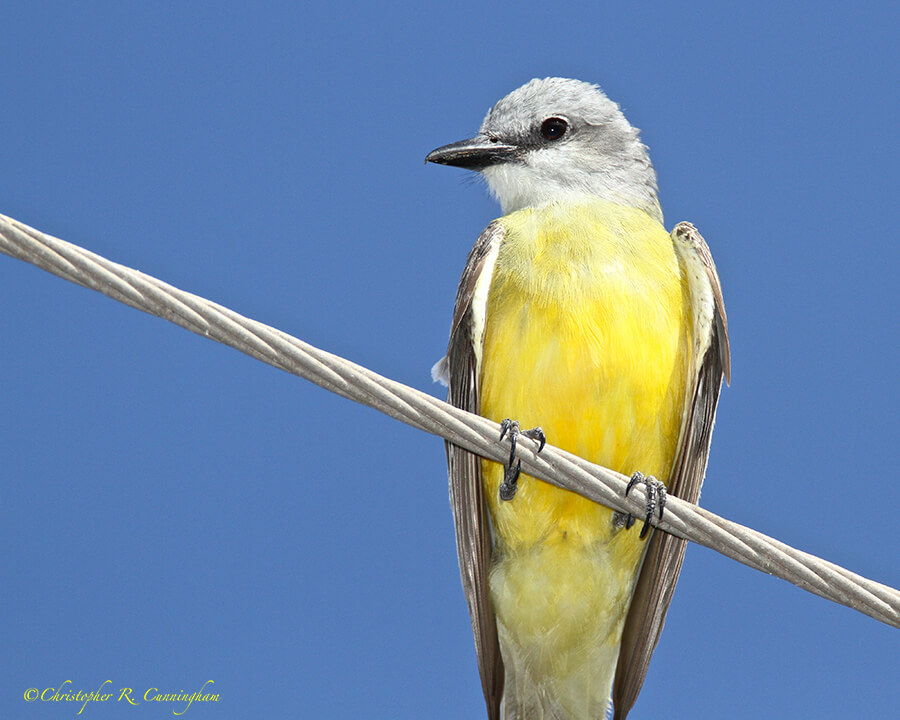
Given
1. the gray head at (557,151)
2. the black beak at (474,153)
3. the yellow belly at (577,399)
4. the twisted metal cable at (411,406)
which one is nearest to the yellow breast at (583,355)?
the yellow belly at (577,399)

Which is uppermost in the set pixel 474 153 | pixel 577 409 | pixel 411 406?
pixel 474 153

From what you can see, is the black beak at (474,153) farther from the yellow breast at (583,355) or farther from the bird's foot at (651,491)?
the bird's foot at (651,491)

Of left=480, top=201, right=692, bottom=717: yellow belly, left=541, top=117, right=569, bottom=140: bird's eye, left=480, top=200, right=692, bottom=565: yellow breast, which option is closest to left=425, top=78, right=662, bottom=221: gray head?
left=541, top=117, right=569, bottom=140: bird's eye

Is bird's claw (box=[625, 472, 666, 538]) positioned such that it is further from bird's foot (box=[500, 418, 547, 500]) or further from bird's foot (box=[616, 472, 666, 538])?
bird's foot (box=[500, 418, 547, 500])

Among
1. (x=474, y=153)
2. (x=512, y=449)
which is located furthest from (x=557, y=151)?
(x=512, y=449)

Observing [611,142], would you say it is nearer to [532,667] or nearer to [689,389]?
[689,389]

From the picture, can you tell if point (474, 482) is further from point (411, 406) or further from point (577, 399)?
point (411, 406)
